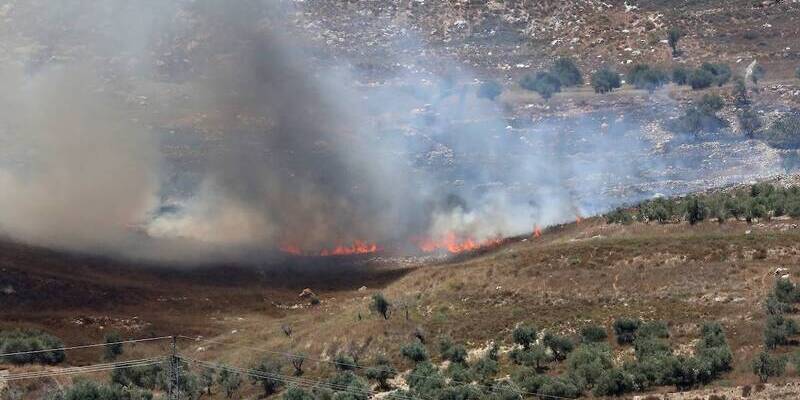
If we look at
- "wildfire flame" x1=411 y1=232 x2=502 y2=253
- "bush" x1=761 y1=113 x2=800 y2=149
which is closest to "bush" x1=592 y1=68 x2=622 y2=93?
"bush" x1=761 y1=113 x2=800 y2=149

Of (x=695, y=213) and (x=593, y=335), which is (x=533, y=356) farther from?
(x=695, y=213)

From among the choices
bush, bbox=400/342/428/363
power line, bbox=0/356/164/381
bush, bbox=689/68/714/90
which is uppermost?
bush, bbox=689/68/714/90

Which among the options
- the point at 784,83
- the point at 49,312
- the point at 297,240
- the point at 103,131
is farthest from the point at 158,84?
the point at 784,83

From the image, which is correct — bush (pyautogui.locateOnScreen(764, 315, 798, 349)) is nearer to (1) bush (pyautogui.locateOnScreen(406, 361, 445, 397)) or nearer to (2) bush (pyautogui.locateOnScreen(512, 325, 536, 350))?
(2) bush (pyautogui.locateOnScreen(512, 325, 536, 350))

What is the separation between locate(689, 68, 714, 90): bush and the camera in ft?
395

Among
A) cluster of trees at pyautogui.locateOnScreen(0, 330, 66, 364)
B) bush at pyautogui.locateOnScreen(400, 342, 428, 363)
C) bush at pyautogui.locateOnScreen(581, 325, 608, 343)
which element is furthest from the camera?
cluster of trees at pyautogui.locateOnScreen(0, 330, 66, 364)

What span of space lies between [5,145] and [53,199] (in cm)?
1857

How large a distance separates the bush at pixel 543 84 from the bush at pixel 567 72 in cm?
65

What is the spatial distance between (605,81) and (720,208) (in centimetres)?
4721

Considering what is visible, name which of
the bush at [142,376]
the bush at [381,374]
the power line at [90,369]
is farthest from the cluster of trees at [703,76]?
the bush at [142,376]

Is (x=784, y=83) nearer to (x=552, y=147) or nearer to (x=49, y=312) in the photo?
(x=552, y=147)

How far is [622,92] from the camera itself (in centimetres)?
12244

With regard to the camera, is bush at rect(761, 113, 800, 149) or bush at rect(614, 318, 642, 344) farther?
bush at rect(761, 113, 800, 149)

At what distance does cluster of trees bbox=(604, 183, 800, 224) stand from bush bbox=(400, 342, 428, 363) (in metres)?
19.1
